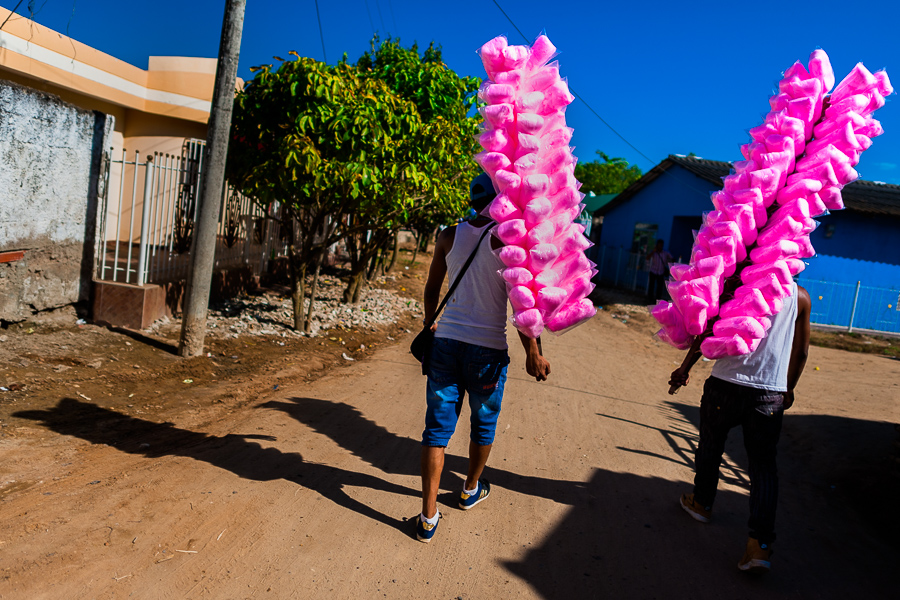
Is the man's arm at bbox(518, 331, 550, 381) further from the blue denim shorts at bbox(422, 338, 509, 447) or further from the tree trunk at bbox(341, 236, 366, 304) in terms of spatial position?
the tree trunk at bbox(341, 236, 366, 304)

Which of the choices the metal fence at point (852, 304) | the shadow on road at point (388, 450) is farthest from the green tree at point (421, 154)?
the metal fence at point (852, 304)

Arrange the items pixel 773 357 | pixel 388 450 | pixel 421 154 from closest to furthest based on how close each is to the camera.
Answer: pixel 773 357
pixel 388 450
pixel 421 154

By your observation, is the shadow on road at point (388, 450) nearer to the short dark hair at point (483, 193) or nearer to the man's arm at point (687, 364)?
the man's arm at point (687, 364)

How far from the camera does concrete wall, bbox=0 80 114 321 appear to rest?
19.4 feet

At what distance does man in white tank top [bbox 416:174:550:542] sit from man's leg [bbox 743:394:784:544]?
1.18 m

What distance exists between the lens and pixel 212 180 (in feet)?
21.2

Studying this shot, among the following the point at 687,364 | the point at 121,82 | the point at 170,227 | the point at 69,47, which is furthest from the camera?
the point at 121,82

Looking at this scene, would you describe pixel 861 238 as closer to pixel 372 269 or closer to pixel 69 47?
pixel 372 269

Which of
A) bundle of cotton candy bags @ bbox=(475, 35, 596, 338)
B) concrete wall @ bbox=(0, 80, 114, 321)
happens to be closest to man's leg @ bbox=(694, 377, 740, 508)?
bundle of cotton candy bags @ bbox=(475, 35, 596, 338)

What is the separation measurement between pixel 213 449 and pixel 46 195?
13.3ft

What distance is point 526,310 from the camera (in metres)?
2.80

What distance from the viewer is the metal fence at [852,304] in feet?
48.0

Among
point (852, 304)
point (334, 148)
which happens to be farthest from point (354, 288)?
point (852, 304)

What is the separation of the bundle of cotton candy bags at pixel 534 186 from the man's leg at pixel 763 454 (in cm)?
111
